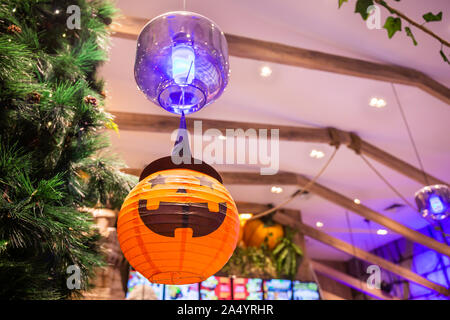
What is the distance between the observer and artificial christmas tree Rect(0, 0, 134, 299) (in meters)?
1.55

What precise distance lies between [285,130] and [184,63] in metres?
4.34

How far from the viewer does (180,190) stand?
1.44 meters

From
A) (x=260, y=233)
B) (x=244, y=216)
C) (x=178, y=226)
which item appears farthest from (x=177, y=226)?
(x=260, y=233)

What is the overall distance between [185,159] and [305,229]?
760 centimetres

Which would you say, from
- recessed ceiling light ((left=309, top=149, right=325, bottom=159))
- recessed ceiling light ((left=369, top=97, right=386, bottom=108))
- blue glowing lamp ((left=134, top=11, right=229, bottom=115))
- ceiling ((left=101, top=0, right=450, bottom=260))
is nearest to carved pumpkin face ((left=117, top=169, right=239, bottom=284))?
blue glowing lamp ((left=134, top=11, right=229, bottom=115))

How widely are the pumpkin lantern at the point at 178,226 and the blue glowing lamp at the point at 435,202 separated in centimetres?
397

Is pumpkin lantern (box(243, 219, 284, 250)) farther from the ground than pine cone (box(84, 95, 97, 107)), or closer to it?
farther from the ground

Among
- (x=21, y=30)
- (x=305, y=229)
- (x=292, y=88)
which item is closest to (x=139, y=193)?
(x=21, y=30)

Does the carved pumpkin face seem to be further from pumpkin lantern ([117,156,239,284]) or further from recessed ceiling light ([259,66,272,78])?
recessed ceiling light ([259,66,272,78])

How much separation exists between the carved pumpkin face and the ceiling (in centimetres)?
243

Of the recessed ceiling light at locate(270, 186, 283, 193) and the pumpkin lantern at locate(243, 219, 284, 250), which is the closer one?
the recessed ceiling light at locate(270, 186, 283, 193)

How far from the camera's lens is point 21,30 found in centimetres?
194

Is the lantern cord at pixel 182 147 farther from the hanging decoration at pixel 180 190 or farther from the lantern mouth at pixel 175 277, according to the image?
the lantern mouth at pixel 175 277
